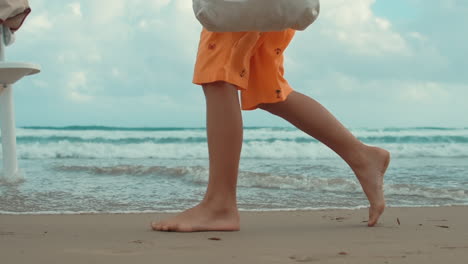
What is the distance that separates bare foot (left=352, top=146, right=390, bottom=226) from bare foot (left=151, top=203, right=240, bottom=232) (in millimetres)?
500

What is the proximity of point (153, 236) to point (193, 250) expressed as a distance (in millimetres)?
318

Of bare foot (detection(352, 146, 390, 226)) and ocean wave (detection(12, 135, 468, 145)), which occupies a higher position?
ocean wave (detection(12, 135, 468, 145))

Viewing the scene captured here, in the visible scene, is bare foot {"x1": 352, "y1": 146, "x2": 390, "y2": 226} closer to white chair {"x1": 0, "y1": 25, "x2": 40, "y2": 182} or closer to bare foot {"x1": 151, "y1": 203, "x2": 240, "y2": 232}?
bare foot {"x1": 151, "y1": 203, "x2": 240, "y2": 232}

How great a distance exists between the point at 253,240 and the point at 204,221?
26 centimetres

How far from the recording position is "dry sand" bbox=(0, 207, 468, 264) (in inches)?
58.2

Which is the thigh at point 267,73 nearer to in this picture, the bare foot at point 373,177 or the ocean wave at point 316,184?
the bare foot at point 373,177

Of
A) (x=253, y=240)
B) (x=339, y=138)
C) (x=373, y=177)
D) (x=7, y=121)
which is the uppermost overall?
(x=7, y=121)

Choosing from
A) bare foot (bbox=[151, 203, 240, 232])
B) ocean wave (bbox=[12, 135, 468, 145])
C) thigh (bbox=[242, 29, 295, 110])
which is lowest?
bare foot (bbox=[151, 203, 240, 232])

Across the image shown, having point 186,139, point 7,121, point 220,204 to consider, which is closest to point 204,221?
point 220,204

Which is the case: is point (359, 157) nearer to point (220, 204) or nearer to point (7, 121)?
point (220, 204)

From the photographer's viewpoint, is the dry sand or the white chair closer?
the dry sand

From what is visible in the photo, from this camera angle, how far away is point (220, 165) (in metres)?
1.96

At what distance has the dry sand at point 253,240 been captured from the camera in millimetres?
1479

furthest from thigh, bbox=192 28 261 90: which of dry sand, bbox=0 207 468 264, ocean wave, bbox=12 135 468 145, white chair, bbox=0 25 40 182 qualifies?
ocean wave, bbox=12 135 468 145
